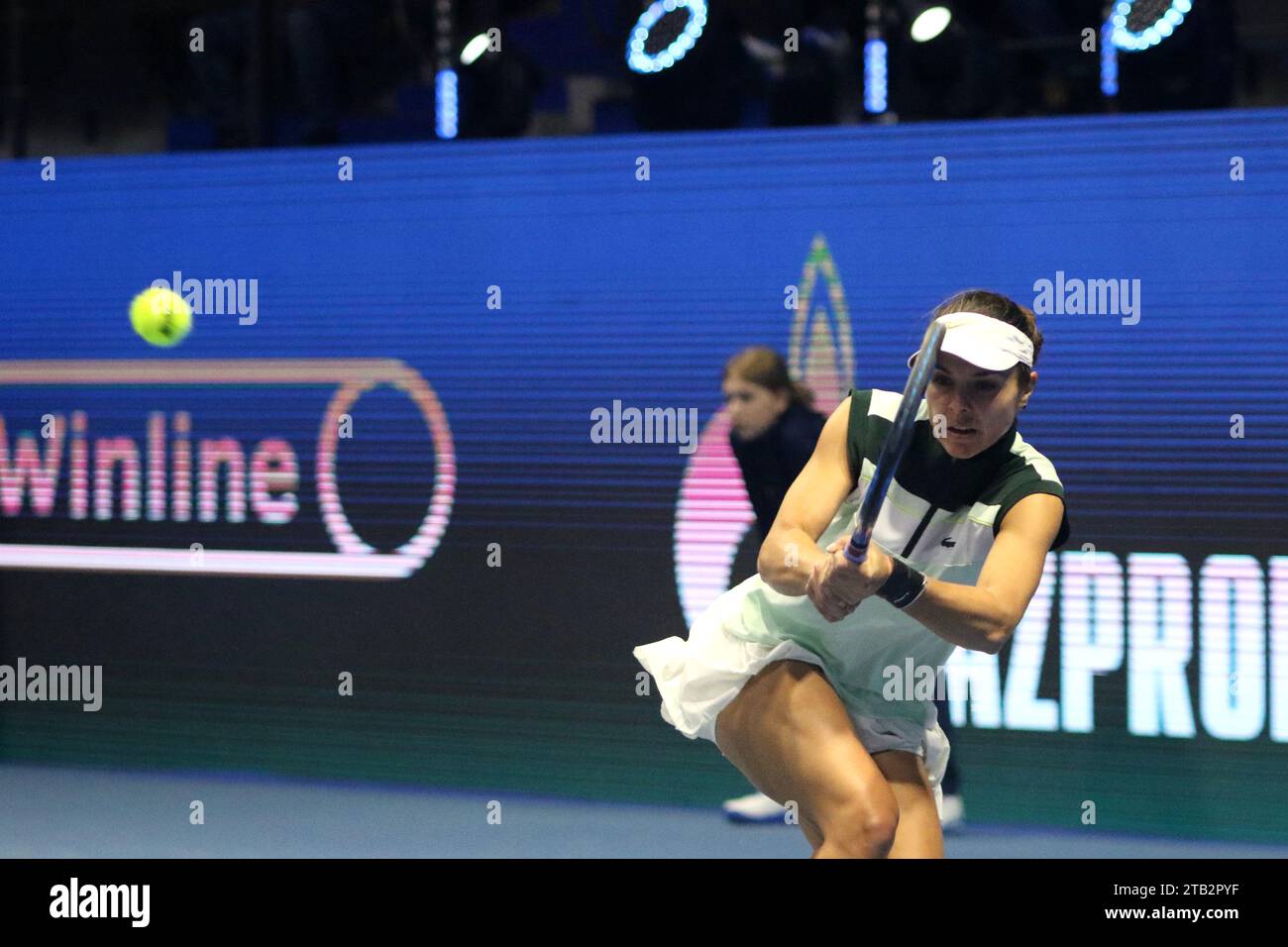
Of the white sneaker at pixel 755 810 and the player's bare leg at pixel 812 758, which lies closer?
the player's bare leg at pixel 812 758

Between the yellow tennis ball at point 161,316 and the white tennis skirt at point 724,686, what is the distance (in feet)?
11.7

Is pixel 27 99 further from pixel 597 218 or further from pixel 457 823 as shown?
pixel 457 823

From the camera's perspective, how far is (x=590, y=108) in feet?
19.7

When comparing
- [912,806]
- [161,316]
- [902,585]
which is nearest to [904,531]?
[902,585]

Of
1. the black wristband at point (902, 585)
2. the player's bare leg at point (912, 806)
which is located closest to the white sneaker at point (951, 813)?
the player's bare leg at point (912, 806)

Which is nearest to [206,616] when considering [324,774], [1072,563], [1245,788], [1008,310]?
[324,774]

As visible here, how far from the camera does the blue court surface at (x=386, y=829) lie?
17.2ft

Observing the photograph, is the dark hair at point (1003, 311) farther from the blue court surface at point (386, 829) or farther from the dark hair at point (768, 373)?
the blue court surface at point (386, 829)

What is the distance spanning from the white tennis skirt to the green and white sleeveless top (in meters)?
0.02

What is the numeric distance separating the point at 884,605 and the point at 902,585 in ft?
1.20

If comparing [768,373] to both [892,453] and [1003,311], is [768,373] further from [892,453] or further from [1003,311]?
[892,453]

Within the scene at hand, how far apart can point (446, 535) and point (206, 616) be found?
101 cm

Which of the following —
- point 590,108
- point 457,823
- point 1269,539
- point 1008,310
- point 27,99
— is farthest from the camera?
point 27,99

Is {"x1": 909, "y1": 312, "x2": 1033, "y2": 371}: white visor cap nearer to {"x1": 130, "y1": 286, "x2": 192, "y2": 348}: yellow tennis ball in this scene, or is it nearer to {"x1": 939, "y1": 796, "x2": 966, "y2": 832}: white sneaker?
{"x1": 939, "y1": 796, "x2": 966, "y2": 832}: white sneaker
